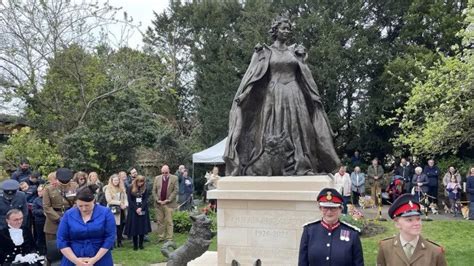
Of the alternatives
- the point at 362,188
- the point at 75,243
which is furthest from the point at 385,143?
the point at 75,243

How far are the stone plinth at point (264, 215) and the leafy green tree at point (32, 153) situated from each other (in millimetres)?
10948

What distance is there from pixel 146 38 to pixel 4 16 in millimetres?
18388

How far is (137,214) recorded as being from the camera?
11484mm

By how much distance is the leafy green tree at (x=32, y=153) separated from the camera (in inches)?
677

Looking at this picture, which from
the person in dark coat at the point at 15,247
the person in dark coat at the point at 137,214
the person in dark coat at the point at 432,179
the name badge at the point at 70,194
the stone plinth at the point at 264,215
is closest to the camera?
the person in dark coat at the point at 15,247

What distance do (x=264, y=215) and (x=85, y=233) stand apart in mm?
2773

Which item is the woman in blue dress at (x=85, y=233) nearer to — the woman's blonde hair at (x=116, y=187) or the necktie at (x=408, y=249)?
the necktie at (x=408, y=249)

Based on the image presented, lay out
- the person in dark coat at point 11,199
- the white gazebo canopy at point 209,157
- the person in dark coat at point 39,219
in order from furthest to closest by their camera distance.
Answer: the white gazebo canopy at point 209,157 < the person in dark coat at point 39,219 < the person in dark coat at point 11,199

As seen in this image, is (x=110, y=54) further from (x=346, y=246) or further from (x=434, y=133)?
(x=346, y=246)

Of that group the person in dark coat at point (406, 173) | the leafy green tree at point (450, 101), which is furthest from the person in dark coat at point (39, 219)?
the person in dark coat at point (406, 173)

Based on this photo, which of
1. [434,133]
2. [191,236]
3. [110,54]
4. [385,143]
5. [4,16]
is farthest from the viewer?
[385,143]

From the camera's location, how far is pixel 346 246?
160 inches

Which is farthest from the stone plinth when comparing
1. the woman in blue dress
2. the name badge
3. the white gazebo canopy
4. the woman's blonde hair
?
the white gazebo canopy

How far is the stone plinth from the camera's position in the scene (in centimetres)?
727
